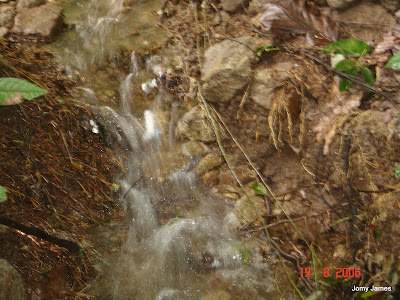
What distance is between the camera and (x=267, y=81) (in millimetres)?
2441

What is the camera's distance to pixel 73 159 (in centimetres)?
236

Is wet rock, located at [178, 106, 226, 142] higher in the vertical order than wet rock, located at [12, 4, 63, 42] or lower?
lower

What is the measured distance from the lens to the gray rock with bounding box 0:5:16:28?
9.75ft

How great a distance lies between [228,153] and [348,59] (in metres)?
1.14

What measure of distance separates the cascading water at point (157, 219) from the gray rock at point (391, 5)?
6.06 ft

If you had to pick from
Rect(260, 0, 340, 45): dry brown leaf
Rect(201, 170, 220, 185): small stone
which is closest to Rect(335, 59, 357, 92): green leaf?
Rect(260, 0, 340, 45): dry brown leaf

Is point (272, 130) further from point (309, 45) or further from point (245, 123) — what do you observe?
point (309, 45)

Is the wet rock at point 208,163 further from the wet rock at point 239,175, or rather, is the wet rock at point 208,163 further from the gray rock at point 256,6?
the gray rock at point 256,6

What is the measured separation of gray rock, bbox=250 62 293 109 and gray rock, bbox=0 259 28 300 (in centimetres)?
198

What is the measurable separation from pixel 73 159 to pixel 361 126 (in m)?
2.07

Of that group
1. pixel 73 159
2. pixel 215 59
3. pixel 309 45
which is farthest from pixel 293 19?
pixel 73 159
